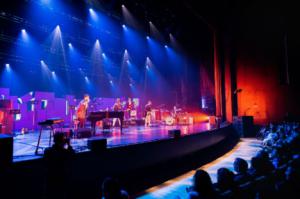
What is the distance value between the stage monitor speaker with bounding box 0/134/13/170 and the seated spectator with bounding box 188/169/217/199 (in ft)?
8.27

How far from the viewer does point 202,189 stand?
2053 millimetres

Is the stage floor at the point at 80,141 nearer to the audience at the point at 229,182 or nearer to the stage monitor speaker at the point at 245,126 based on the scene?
the audience at the point at 229,182

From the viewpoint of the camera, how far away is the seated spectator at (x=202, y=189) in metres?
2.00

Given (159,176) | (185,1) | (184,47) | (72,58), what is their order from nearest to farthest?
1. (159,176)
2. (185,1)
3. (72,58)
4. (184,47)

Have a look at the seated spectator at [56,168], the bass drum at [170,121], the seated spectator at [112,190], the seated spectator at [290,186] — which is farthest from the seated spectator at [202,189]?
the bass drum at [170,121]

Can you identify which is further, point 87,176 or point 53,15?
point 53,15

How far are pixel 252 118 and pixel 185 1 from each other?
280 inches

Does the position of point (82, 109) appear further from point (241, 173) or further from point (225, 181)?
point (225, 181)

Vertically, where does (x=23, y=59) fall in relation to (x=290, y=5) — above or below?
below

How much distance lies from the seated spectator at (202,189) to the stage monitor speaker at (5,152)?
2.52 meters

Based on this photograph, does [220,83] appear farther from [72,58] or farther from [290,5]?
[72,58]

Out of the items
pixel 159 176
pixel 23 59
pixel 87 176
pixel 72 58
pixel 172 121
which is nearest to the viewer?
pixel 87 176

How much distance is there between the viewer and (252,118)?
11758mm

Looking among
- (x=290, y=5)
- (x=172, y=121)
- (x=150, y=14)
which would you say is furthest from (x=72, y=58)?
(x=290, y=5)
